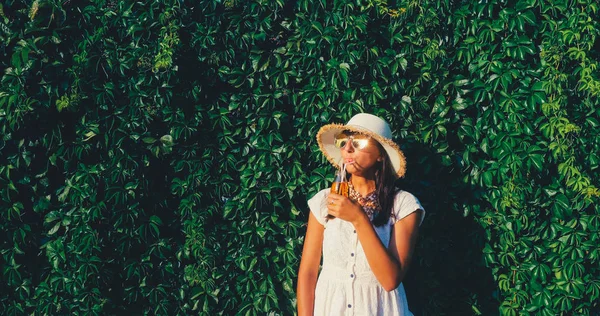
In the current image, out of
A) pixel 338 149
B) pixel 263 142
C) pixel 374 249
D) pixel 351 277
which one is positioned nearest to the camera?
pixel 374 249

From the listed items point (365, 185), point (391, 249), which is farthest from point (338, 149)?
point (391, 249)

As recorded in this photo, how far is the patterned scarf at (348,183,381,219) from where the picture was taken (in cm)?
348

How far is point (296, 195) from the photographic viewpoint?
3967mm

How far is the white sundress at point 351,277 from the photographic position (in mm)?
3348

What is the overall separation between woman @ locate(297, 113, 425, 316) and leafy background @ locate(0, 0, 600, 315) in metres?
0.42

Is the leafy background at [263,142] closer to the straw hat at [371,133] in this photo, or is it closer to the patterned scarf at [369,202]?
the straw hat at [371,133]

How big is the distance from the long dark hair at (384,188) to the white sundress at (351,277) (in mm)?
30

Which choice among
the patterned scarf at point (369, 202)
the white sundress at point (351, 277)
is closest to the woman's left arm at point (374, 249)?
the white sundress at point (351, 277)

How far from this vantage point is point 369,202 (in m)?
3.50

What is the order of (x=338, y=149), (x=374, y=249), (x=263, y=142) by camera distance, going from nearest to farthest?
(x=374, y=249) → (x=338, y=149) → (x=263, y=142)

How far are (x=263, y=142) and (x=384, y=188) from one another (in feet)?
2.67

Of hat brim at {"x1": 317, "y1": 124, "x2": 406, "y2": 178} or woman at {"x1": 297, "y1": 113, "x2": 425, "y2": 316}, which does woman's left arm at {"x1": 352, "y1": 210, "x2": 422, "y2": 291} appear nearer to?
woman at {"x1": 297, "y1": 113, "x2": 425, "y2": 316}

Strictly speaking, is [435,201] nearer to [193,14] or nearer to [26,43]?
[193,14]

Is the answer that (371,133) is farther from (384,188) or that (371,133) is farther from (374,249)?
(374,249)
